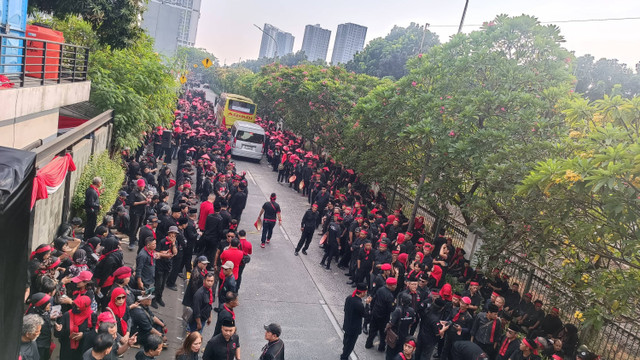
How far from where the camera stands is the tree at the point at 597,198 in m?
6.50

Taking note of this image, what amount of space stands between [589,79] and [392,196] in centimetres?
4451

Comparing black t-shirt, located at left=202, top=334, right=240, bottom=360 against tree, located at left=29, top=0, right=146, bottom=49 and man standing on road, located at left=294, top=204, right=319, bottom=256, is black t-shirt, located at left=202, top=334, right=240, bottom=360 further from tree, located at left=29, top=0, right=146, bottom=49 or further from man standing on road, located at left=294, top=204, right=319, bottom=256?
tree, located at left=29, top=0, right=146, bottom=49

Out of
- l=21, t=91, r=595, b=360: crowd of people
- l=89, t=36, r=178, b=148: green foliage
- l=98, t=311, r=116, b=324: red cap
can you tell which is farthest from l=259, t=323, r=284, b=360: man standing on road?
l=89, t=36, r=178, b=148: green foliage

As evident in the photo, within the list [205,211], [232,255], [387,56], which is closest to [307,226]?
[205,211]

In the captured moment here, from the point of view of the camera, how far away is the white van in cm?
2923

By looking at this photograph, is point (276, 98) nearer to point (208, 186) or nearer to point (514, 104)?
point (208, 186)

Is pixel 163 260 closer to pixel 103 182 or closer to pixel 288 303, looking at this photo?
pixel 288 303

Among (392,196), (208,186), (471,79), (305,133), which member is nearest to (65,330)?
(208,186)

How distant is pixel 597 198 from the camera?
7.89m

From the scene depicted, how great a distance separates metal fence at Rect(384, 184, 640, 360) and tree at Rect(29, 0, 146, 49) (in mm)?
12459

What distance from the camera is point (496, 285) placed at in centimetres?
1156

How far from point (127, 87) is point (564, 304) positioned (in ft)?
50.7

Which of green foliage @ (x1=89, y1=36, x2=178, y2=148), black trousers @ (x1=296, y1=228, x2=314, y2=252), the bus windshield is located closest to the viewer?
black trousers @ (x1=296, y1=228, x2=314, y2=252)

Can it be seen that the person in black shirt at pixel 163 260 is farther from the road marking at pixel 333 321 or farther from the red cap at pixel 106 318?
the road marking at pixel 333 321
